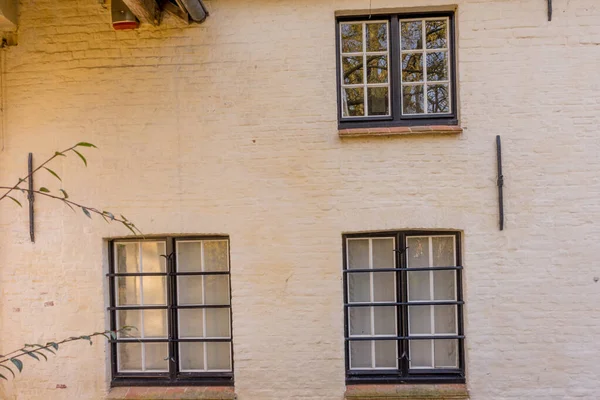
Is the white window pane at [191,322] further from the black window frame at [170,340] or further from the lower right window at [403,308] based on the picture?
the lower right window at [403,308]

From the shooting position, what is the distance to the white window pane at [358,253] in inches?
182

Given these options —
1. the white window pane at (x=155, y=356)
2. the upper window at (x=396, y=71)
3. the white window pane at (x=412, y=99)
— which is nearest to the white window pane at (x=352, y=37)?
the upper window at (x=396, y=71)

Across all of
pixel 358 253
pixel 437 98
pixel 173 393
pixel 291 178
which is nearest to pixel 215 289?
pixel 173 393

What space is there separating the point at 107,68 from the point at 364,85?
2.78 metres

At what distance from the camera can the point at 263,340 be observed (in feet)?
14.6

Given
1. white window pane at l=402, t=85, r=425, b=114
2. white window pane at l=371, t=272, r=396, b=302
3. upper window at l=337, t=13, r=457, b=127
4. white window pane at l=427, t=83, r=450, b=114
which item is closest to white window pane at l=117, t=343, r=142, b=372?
white window pane at l=371, t=272, r=396, b=302

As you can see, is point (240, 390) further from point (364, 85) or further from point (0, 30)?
point (0, 30)

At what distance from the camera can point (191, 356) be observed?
15.4 ft

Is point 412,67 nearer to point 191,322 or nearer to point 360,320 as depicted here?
point 360,320

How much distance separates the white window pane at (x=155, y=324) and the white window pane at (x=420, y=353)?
8.97ft

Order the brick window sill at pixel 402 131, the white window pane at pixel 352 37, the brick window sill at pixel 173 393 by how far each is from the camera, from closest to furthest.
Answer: the brick window sill at pixel 402 131, the brick window sill at pixel 173 393, the white window pane at pixel 352 37

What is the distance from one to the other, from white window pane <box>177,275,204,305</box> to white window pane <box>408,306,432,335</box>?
2.31 metres

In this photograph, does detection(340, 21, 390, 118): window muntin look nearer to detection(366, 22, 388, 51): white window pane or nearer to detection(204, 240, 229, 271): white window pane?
detection(366, 22, 388, 51): white window pane

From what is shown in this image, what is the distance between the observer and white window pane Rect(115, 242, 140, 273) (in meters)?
4.73
